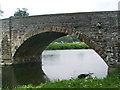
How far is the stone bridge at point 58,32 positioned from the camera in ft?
59.4

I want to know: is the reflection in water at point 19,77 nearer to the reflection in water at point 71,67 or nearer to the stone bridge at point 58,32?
the reflection in water at point 71,67

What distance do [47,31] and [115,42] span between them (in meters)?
6.33

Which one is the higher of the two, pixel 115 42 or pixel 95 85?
pixel 115 42

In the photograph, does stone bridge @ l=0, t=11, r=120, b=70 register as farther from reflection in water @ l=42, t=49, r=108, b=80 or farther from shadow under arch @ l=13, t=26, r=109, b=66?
reflection in water @ l=42, t=49, r=108, b=80

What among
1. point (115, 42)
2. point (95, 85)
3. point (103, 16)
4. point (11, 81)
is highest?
point (103, 16)

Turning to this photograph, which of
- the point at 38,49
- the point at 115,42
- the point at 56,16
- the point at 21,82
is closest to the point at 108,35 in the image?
the point at 115,42

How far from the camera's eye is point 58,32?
21688 millimetres

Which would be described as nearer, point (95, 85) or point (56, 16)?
point (95, 85)

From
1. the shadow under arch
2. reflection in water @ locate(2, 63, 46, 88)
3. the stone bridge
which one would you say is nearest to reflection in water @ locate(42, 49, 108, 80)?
reflection in water @ locate(2, 63, 46, 88)

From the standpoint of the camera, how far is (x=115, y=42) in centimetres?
1792

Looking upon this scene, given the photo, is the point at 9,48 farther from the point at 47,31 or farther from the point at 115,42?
the point at 115,42

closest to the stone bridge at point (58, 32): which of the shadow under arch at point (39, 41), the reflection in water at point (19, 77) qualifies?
the shadow under arch at point (39, 41)

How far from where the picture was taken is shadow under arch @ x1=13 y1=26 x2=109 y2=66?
755 inches

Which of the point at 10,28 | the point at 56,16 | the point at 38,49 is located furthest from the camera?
the point at 38,49
